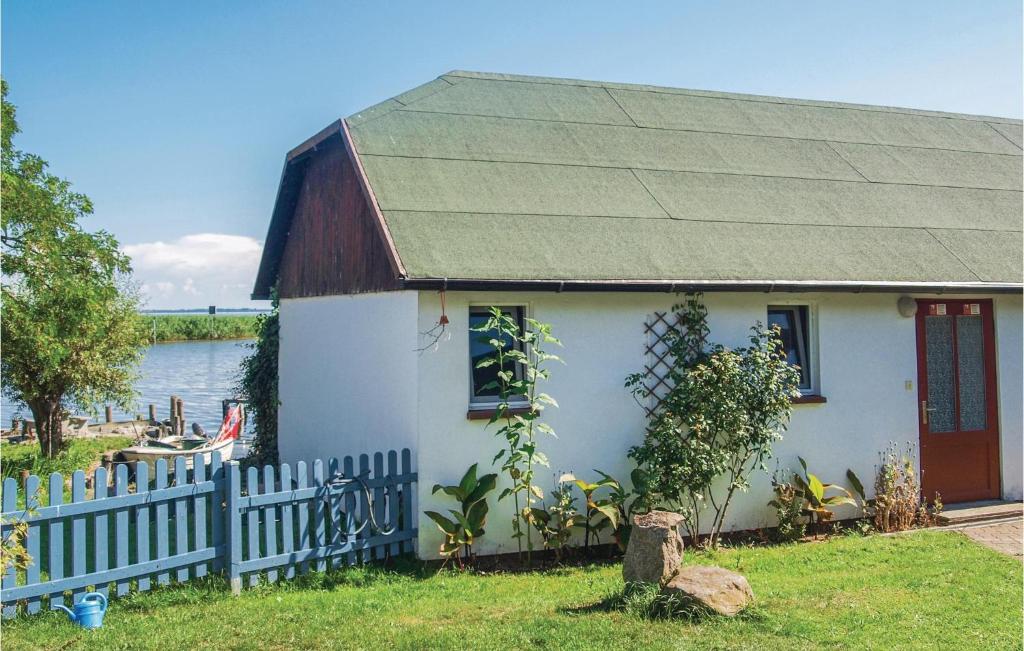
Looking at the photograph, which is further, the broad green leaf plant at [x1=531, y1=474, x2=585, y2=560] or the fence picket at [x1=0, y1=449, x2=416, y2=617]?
the broad green leaf plant at [x1=531, y1=474, x2=585, y2=560]

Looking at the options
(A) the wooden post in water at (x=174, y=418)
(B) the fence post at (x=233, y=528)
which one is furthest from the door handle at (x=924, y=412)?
(A) the wooden post in water at (x=174, y=418)

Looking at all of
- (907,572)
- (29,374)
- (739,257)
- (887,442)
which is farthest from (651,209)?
(29,374)

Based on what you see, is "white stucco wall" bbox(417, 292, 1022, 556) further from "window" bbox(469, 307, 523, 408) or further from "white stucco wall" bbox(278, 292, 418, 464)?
"white stucco wall" bbox(278, 292, 418, 464)

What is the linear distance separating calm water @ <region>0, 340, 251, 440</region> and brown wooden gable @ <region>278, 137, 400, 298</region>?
14.7 ft

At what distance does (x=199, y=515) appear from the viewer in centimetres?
786

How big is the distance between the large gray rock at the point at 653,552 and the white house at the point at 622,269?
205cm

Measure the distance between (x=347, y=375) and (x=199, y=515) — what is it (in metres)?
3.55

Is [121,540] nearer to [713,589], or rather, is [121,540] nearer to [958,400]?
[713,589]

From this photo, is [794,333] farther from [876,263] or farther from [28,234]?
[28,234]

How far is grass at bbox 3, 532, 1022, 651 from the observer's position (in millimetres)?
6410

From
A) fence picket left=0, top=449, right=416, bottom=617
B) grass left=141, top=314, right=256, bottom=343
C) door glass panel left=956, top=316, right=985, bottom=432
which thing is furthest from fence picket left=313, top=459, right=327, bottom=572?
grass left=141, top=314, right=256, bottom=343

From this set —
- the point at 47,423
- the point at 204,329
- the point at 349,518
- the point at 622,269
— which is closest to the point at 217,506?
the point at 349,518

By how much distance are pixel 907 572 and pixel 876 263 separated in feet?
13.4

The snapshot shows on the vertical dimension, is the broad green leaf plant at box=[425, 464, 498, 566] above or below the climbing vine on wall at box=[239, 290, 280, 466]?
below
